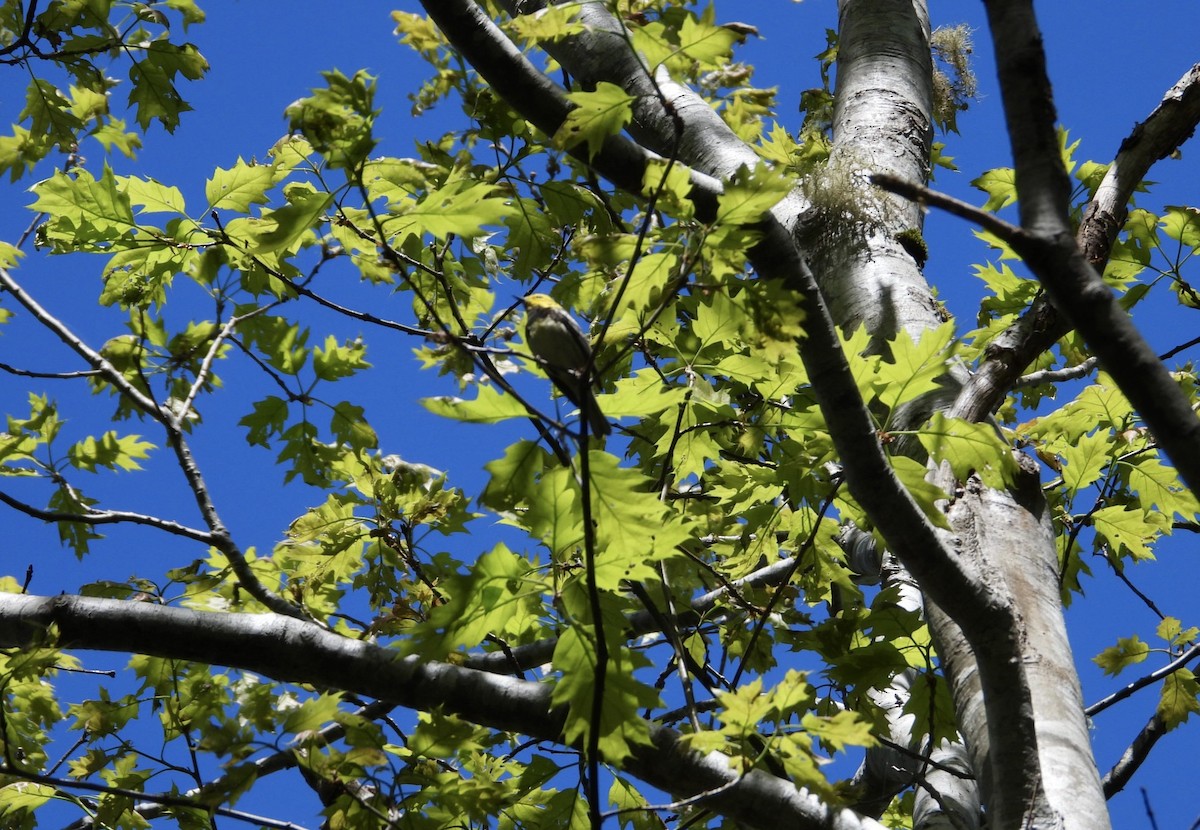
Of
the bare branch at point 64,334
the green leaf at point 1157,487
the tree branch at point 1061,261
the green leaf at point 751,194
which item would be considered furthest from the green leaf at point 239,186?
the green leaf at point 1157,487

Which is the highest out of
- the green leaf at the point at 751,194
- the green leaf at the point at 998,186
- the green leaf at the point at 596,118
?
the green leaf at the point at 998,186

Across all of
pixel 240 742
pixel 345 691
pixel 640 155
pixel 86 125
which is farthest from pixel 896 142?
pixel 86 125

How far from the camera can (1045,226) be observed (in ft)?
3.56

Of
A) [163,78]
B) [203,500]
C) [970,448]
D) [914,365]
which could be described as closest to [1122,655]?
[970,448]

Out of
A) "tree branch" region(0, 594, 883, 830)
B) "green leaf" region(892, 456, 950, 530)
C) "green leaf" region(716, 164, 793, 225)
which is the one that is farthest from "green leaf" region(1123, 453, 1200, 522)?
"green leaf" region(716, 164, 793, 225)

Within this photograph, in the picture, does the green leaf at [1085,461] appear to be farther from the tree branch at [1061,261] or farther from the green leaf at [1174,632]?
the tree branch at [1061,261]

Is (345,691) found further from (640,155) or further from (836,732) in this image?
(640,155)

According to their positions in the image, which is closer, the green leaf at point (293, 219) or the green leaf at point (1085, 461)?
the green leaf at point (293, 219)

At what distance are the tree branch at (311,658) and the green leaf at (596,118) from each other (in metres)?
1.02

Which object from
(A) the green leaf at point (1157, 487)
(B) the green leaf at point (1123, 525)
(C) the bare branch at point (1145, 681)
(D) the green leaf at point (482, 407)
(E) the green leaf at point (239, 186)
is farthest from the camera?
(A) the green leaf at point (1157, 487)

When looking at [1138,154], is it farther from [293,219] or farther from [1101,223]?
[293,219]

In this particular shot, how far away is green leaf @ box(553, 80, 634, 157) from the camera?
5.32ft

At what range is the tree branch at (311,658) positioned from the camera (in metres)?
1.83

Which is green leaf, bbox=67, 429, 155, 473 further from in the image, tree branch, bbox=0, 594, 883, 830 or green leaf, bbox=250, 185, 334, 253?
green leaf, bbox=250, 185, 334, 253
